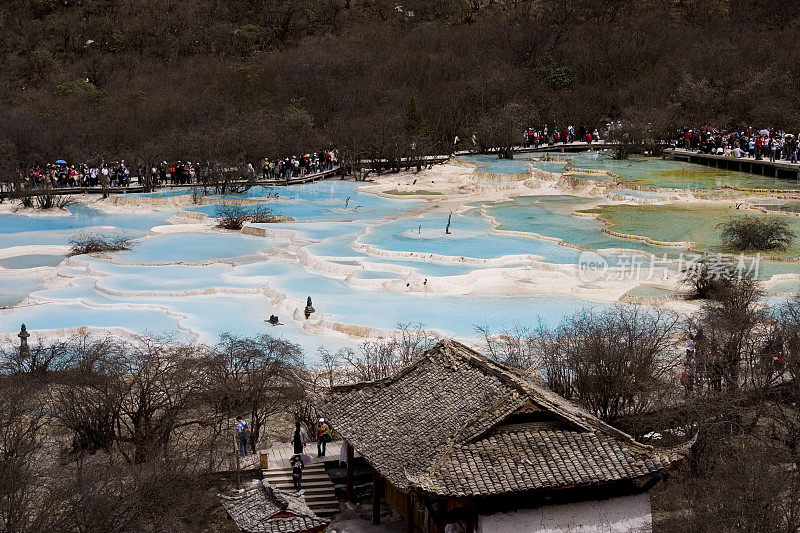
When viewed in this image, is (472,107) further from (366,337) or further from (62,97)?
(366,337)

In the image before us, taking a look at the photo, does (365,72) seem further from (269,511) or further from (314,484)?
(269,511)

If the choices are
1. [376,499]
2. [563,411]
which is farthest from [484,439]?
[376,499]

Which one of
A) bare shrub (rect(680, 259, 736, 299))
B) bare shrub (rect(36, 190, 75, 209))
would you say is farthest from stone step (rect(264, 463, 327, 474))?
bare shrub (rect(36, 190, 75, 209))

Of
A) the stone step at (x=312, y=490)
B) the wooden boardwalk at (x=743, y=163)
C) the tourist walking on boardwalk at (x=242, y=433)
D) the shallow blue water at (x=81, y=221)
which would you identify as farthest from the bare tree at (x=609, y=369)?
the wooden boardwalk at (x=743, y=163)

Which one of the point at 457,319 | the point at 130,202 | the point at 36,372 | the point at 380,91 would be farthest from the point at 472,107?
the point at 36,372

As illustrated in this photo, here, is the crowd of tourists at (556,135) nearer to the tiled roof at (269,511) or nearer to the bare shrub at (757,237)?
the bare shrub at (757,237)
